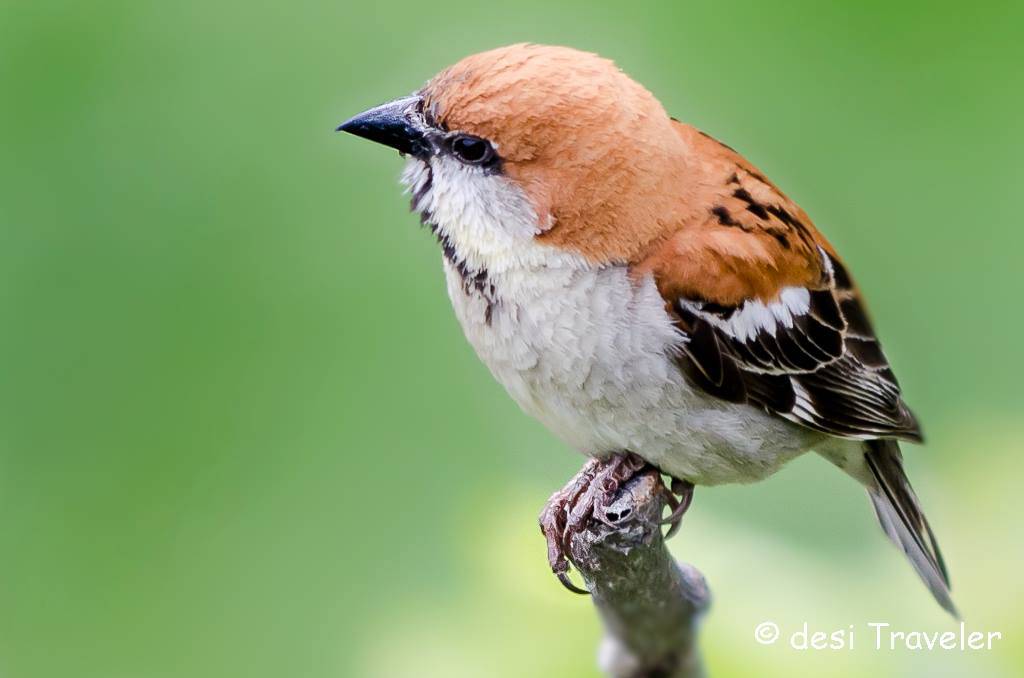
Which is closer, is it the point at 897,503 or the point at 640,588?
the point at 640,588

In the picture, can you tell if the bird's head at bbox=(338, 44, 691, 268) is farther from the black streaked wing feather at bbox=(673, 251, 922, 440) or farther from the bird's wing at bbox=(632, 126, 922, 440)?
the black streaked wing feather at bbox=(673, 251, 922, 440)

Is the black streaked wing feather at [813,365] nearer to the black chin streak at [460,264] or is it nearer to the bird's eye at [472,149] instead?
the black chin streak at [460,264]

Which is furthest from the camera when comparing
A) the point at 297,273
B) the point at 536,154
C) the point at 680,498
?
the point at 297,273

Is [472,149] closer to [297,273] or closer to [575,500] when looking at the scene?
[575,500]

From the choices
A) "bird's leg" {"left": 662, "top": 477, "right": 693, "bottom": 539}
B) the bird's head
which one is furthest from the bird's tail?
the bird's head

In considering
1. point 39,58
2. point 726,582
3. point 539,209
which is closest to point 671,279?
point 539,209

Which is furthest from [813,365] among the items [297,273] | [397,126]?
[297,273]
